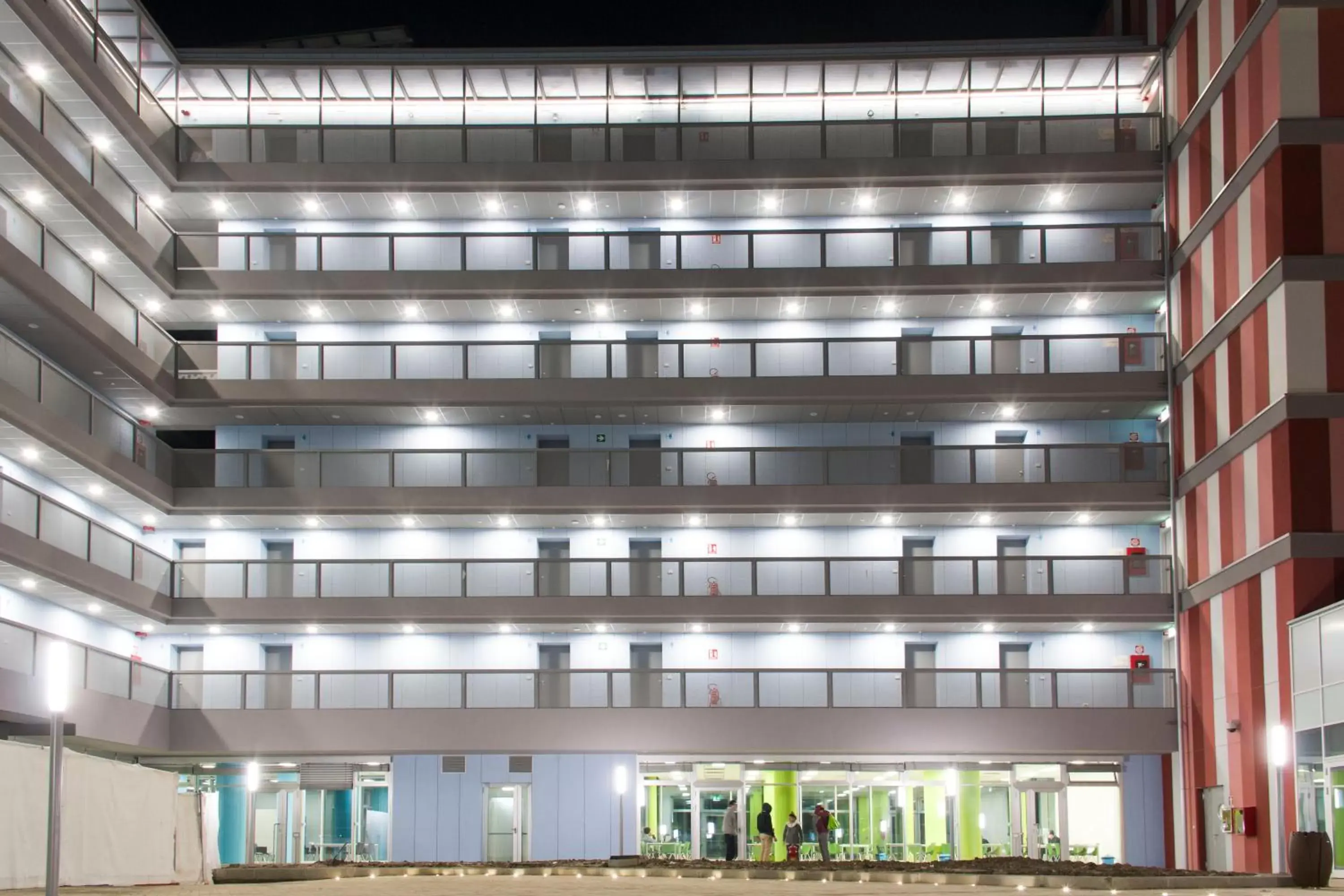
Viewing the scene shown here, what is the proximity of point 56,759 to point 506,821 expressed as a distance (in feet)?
86.5

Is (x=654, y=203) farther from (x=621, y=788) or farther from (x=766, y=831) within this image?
(x=766, y=831)

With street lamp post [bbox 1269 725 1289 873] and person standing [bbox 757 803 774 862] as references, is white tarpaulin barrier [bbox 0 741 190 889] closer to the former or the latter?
person standing [bbox 757 803 774 862]

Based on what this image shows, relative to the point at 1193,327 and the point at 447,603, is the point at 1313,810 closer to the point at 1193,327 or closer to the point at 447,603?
the point at 1193,327

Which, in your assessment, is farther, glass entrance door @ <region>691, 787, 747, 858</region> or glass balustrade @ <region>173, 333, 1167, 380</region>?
glass balustrade @ <region>173, 333, 1167, 380</region>

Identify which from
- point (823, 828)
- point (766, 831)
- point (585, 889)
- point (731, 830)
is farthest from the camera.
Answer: point (731, 830)

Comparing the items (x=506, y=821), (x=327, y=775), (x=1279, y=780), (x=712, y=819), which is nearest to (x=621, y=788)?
(x=712, y=819)

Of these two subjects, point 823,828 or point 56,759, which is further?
point 823,828

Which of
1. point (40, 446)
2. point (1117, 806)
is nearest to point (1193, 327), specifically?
point (1117, 806)

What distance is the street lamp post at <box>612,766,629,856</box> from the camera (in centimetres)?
4528

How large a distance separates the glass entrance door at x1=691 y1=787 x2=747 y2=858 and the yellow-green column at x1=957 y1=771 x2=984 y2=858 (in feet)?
17.0

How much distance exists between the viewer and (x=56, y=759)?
68.3ft

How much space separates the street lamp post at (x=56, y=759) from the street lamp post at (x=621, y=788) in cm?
2504

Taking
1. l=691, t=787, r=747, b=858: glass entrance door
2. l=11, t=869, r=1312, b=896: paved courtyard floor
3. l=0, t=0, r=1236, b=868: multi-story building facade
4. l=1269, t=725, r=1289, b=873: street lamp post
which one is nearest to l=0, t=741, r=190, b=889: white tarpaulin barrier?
l=11, t=869, r=1312, b=896: paved courtyard floor

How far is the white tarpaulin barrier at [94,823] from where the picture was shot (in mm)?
23594
